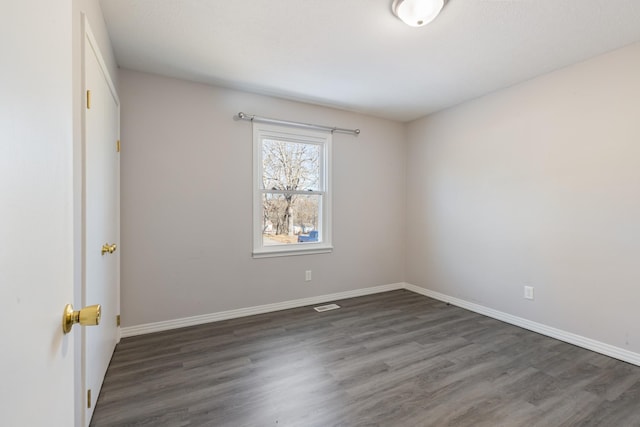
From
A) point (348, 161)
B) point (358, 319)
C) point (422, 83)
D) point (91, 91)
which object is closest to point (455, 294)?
point (358, 319)

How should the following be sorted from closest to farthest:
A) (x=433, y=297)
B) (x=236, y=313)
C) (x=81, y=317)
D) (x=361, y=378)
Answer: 1. (x=81, y=317)
2. (x=361, y=378)
3. (x=236, y=313)
4. (x=433, y=297)

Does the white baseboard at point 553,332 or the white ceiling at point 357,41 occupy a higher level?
the white ceiling at point 357,41

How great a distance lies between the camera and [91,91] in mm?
1632

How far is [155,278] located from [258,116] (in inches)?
78.3

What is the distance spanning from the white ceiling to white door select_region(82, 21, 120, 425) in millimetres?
563

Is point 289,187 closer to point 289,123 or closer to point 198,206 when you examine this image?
point 289,123

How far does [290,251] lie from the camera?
3553 millimetres

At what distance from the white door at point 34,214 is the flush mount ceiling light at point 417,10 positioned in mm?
1781

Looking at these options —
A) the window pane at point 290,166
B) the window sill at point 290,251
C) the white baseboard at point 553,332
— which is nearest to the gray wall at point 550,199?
the white baseboard at point 553,332

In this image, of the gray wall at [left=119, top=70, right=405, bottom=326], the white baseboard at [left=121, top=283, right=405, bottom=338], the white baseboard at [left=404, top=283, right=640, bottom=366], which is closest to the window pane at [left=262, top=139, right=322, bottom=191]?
the gray wall at [left=119, top=70, right=405, bottom=326]

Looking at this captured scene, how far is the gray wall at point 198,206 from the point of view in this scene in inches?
109

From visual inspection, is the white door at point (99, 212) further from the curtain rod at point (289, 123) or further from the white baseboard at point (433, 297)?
the curtain rod at point (289, 123)

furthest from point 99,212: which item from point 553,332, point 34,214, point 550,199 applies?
point 553,332

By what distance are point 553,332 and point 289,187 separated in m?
3.06
